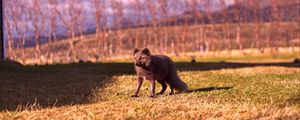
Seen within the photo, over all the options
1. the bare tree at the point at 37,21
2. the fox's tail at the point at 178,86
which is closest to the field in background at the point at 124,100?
the fox's tail at the point at 178,86

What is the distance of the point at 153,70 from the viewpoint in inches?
534

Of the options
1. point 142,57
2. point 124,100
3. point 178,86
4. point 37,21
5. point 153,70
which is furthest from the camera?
point 37,21

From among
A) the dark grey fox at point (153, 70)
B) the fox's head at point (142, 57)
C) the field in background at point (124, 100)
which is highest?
the fox's head at point (142, 57)

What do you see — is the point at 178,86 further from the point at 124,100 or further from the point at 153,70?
the point at 124,100

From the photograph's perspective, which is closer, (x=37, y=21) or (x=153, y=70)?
(x=153, y=70)

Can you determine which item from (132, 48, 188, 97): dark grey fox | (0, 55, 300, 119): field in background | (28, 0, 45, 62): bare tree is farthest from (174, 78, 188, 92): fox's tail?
(28, 0, 45, 62): bare tree

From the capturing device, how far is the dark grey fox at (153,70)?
12930 mm

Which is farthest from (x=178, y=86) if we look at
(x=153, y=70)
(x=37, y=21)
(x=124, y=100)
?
(x=37, y=21)

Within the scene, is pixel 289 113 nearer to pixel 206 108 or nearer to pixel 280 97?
pixel 206 108

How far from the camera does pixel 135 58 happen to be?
12.9 metres

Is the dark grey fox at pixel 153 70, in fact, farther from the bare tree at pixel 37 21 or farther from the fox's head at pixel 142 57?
the bare tree at pixel 37 21

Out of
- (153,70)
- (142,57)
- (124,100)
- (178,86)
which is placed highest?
(142,57)

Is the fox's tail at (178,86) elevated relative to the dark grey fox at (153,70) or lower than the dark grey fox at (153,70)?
lower

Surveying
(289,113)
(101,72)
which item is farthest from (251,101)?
(101,72)
